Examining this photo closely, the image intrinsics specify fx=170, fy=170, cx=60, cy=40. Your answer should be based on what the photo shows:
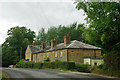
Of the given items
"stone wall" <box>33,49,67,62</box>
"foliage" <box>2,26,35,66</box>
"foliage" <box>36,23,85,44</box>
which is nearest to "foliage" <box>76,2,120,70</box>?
"stone wall" <box>33,49,67,62</box>

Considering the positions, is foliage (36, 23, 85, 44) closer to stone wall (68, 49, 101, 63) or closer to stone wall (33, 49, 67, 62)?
stone wall (33, 49, 67, 62)

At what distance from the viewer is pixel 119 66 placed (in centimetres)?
1958

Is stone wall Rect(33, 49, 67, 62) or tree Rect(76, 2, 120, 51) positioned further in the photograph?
stone wall Rect(33, 49, 67, 62)

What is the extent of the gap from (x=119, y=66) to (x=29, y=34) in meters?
81.7

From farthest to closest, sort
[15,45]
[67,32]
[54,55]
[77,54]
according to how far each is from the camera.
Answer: [15,45] < [67,32] < [54,55] < [77,54]

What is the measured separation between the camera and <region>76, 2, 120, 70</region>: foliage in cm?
1883

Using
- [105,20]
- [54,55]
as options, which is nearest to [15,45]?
[54,55]

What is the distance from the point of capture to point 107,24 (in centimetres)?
1862

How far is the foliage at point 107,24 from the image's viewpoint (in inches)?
741

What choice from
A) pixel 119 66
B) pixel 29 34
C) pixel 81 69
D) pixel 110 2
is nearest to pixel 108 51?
pixel 119 66

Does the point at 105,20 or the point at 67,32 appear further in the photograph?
the point at 67,32

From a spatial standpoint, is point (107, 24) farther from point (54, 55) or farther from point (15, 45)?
point (15, 45)

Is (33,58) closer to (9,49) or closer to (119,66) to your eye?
(9,49)

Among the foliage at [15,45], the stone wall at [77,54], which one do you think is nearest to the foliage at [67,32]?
the foliage at [15,45]
